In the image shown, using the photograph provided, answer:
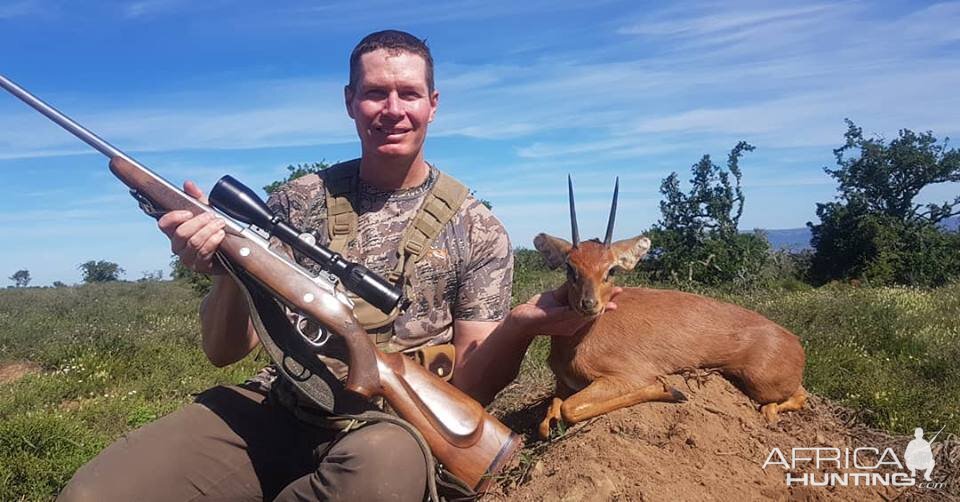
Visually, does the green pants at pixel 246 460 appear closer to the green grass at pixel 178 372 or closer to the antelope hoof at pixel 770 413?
the green grass at pixel 178 372

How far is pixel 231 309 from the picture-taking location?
179 inches

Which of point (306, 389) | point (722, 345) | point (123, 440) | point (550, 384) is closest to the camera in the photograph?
point (306, 389)

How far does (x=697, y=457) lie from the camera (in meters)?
4.61

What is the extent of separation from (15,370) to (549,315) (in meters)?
9.84

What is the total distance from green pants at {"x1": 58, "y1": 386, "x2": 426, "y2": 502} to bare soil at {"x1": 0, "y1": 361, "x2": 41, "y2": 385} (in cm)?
743

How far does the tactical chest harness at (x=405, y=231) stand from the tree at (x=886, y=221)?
24.2m

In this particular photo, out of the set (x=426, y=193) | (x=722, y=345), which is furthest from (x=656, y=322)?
(x=426, y=193)

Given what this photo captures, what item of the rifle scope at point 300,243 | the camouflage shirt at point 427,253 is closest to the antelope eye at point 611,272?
the camouflage shirt at point 427,253

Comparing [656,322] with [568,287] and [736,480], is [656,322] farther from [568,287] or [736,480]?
[736,480]

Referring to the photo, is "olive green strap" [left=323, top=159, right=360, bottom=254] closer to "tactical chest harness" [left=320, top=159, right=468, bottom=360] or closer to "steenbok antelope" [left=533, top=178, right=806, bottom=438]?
"tactical chest harness" [left=320, top=159, right=468, bottom=360]

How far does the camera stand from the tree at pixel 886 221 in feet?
86.5

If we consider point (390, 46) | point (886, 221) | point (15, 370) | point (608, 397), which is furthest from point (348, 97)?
point (886, 221)

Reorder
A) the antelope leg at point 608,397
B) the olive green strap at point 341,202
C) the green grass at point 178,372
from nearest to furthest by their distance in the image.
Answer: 1. the olive green strap at point 341,202
2. the antelope leg at point 608,397
3. the green grass at point 178,372

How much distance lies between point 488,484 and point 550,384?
8.66ft
